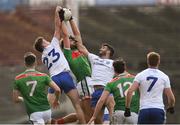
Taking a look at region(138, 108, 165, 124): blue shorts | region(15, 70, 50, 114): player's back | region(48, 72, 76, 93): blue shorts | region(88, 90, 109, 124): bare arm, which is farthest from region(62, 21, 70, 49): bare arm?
region(138, 108, 165, 124): blue shorts

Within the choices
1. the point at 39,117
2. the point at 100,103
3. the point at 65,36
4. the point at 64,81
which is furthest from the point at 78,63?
the point at 100,103

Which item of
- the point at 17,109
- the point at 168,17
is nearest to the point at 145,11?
the point at 168,17

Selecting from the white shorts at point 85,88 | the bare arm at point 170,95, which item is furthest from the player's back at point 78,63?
the bare arm at point 170,95

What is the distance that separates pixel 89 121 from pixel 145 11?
22.2 meters

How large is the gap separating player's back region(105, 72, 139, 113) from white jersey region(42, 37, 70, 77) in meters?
1.41

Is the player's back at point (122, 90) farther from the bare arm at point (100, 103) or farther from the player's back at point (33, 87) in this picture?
the player's back at point (33, 87)

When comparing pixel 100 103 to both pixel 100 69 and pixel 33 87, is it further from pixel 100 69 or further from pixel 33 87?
pixel 100 69

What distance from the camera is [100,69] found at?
18.3 m

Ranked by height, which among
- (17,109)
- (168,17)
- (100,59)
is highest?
(100,59)

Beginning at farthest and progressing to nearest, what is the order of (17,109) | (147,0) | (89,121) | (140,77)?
(147,0) → (17,109) → (89,121) → (140,77)

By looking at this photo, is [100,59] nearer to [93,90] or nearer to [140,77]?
[93,90]

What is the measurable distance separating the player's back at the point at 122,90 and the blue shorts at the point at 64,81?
121cm

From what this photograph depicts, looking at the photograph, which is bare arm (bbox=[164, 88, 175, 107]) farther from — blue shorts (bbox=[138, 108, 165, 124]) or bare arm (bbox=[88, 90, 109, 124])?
bare arm (bbox=[88, 90, 109, 124])

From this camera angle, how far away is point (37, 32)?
39500mm
